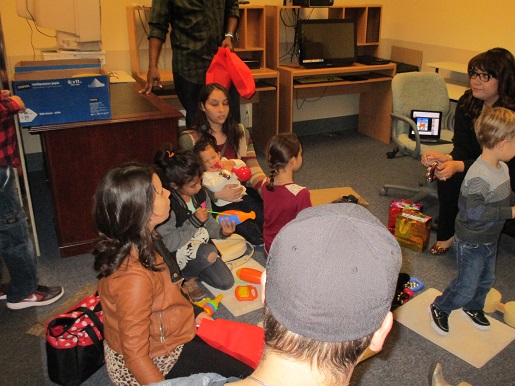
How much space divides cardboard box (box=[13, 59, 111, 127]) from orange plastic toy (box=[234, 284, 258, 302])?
1.19m

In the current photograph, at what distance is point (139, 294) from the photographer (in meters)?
A: 1.36

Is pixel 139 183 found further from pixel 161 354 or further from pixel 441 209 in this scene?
pixel 441 209

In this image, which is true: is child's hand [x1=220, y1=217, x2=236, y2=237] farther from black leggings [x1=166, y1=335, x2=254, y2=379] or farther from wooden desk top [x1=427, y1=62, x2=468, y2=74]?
wooden desk top [x1=427, y1=62, x2=468, y2=74]

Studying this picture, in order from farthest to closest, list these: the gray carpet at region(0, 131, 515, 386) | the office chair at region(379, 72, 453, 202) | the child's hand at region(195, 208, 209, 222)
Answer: the office chair at region(379, 72, 453, 202), the child's hand at region(195, 208, 209, 222), the gray carpet at region(0, 131, 515, 386)

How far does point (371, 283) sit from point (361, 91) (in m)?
4.73

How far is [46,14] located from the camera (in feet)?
10.7

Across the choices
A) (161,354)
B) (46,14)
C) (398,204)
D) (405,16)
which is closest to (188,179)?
(161,354)

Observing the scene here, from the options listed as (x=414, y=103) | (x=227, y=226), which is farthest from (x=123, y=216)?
(x=414, y=103)

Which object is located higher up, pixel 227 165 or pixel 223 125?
pixel 223 125

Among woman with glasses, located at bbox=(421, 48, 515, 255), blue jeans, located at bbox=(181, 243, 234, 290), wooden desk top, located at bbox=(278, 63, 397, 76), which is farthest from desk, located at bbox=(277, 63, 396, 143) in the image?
blue jeans, located at bbox=(181, 243, 234, 290)

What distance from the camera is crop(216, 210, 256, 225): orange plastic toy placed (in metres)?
2.61

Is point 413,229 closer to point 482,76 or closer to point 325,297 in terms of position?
point 482,76

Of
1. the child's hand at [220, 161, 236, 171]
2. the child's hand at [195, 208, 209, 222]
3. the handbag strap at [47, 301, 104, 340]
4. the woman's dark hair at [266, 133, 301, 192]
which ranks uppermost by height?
the woman's dark hair at [266, 133, 301, 192]

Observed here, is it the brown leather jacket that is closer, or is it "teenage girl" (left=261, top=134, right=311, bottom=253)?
the brown leather jacket
